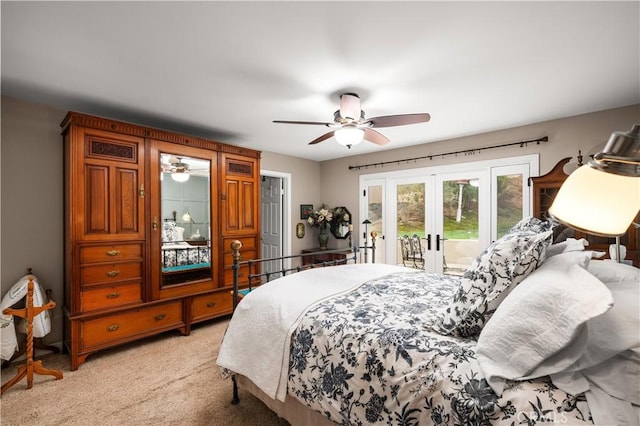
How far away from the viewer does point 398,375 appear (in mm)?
1154

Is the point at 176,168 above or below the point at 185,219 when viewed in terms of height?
above

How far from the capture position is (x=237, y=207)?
373cm

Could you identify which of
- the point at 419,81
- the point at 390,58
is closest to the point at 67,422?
the point at 390,58

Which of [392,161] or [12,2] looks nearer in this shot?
[12,2]

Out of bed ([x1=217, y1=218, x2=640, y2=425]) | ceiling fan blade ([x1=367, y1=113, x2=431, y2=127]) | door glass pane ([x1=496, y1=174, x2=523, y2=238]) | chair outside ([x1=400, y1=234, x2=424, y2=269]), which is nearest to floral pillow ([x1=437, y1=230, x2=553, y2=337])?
bed ([x1=217, y1=218, x2=640, y2=425])

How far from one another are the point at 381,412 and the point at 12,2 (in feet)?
8.55

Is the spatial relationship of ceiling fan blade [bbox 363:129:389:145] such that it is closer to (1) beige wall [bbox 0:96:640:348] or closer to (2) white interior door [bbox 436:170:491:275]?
(2) white interior door [bbox 436:170:491:275]

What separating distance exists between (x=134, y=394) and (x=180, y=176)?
6.83 ft

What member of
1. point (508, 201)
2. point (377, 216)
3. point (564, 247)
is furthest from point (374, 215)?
point (564, 247)

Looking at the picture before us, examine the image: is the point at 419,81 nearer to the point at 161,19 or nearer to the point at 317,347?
the point at 161,19

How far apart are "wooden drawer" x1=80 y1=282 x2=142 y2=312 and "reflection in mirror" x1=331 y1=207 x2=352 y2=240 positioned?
3.22 metres

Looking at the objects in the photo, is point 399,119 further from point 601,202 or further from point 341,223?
point 341,223

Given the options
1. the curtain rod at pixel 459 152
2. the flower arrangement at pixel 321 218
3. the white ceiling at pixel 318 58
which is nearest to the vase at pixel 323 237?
the flower arrangement at pixel 321 218

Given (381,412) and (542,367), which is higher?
(542,367)
